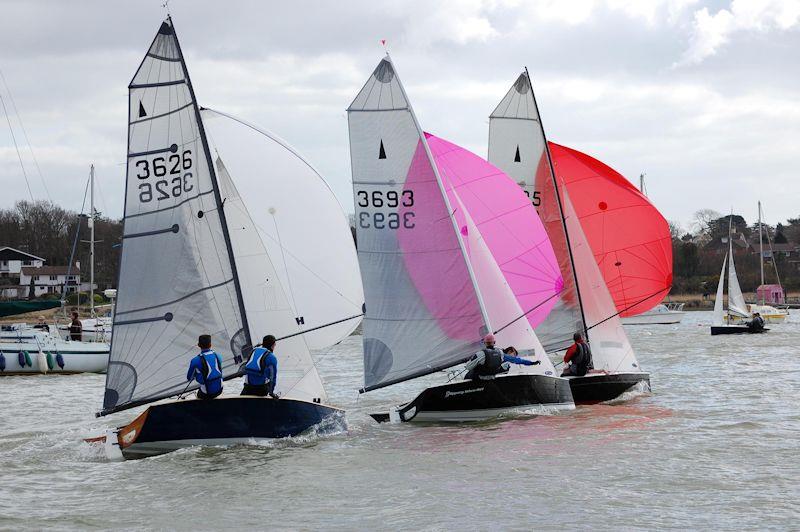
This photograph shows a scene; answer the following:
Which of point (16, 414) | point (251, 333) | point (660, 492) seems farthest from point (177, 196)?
point (16, 414)

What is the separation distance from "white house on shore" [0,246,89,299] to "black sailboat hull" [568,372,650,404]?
85.3m

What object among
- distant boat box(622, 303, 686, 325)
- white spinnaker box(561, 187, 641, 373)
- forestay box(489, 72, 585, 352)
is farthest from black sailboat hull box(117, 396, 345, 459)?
distant boat box(622, 303, 686, 325)

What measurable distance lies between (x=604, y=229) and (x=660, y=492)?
10010 mm

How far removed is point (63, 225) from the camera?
103688 mm

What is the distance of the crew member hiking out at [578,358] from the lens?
62.6 feet

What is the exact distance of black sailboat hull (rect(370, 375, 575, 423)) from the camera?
1650cm

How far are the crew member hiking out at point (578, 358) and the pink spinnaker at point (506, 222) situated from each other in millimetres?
989

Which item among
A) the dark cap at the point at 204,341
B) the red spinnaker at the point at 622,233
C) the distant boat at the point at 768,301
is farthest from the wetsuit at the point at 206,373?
the distant boat at the point at 768,301

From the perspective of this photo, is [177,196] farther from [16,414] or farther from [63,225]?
[63,225]

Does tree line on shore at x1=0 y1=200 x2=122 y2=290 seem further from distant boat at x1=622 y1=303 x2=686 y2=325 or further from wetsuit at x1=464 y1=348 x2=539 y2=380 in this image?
wetsuit at x1=464 y1=348 x2=539 y2=380

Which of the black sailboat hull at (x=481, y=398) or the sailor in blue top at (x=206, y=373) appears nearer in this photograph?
the sailor in blue top at (x=206, y=373)

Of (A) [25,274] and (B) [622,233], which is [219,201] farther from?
(A) [25,274]

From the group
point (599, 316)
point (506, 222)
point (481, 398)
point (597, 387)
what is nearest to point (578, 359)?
point (597, 387)

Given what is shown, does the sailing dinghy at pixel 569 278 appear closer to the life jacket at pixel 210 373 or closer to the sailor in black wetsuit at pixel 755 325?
the life jacket at pixel 210 373
